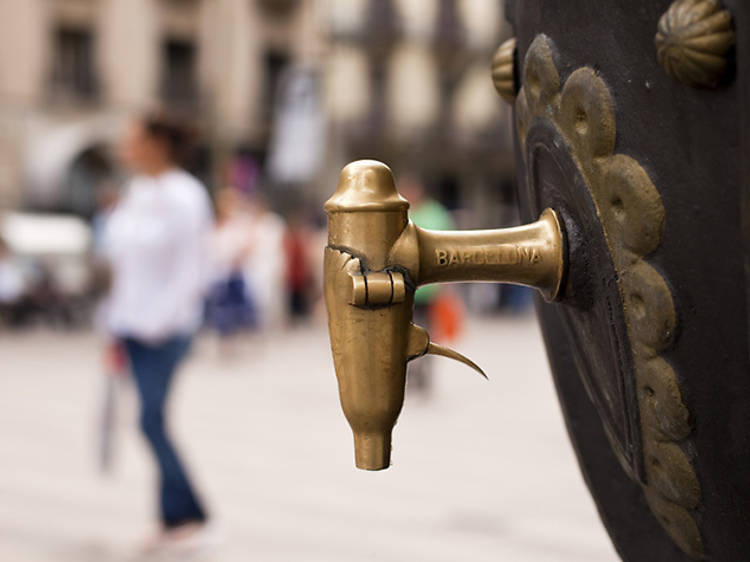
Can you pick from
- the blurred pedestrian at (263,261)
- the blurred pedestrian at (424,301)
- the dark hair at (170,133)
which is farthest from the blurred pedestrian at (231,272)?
the dark hair at (170,133)

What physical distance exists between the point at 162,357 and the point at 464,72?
22.5 meters

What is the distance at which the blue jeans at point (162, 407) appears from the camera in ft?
10.8

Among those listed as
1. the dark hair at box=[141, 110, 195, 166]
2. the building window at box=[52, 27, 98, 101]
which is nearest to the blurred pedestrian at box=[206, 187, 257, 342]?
the dark hair at box=[141, 110, 195, 166]

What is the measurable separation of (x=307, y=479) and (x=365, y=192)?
3777 mm

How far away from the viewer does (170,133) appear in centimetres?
346

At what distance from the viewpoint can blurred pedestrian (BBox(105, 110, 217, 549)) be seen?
330 centimetres

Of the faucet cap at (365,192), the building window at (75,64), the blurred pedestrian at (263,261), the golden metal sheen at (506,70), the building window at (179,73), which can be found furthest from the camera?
the building window at (179,73)

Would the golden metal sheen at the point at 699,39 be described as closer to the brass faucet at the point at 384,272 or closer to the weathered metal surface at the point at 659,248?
the weathered metal surface at the point at 659,248

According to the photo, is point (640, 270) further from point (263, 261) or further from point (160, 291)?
point (263, 261)

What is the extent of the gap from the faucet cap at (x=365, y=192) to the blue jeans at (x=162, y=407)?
2.72 metres

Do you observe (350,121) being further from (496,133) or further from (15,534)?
(15,534)

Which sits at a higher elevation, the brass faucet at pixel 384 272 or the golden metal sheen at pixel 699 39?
the golden metal sheen at pixel 699 39

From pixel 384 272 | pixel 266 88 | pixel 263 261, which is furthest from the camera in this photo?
pixel 266 88

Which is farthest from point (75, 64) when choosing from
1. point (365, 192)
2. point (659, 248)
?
point (659, 248)
